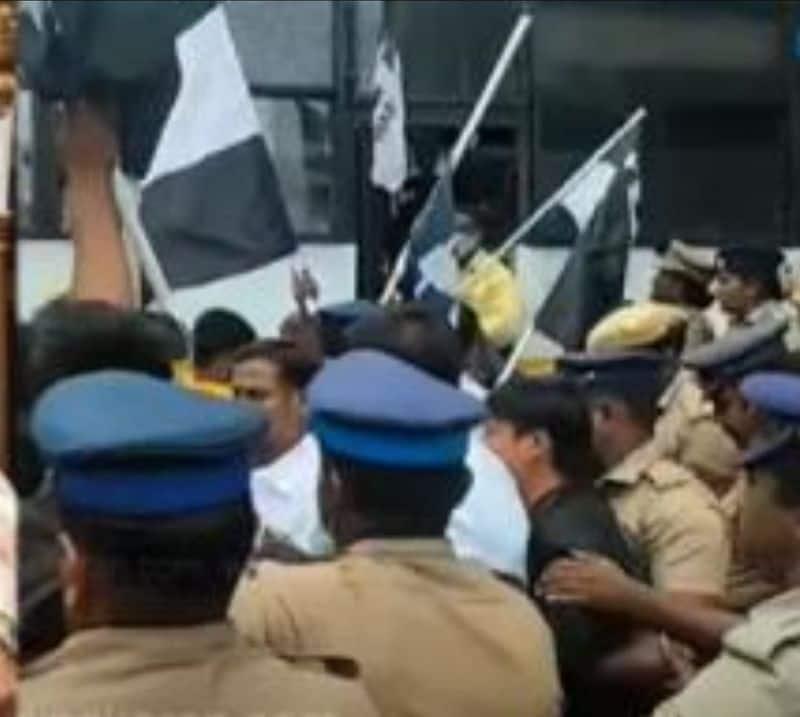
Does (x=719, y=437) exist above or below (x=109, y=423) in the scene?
below

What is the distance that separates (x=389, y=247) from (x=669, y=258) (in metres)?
1.13

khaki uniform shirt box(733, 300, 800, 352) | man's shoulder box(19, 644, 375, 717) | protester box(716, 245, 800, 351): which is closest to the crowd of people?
man's shoulder box(19, 644, 375, 717)

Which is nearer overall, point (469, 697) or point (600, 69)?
point (469, 697)

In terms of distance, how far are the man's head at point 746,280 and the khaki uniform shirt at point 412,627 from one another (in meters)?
5.07

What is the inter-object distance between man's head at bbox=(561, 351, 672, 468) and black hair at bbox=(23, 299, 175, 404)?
67.1 inches

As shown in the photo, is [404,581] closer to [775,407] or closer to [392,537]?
[392,537]

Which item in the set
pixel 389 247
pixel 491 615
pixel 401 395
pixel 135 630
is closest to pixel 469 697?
pixel 491 615

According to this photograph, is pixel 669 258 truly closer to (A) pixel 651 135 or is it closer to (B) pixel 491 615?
(A) pixel 651 135

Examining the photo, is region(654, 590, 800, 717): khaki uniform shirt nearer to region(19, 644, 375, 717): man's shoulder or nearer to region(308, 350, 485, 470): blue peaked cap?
region(308, 350, 485, 470): blue peaked cap

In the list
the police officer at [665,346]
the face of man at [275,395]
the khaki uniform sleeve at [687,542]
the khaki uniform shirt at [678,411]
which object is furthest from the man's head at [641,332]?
the khaki uniform sleeve at [687,542]

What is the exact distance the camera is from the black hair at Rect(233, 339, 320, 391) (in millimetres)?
6469

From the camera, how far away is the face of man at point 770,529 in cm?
420

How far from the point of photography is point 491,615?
3979 millimetres

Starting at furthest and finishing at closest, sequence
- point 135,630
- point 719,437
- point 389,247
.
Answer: point 389,247 < point 719,437 < point 135,630
